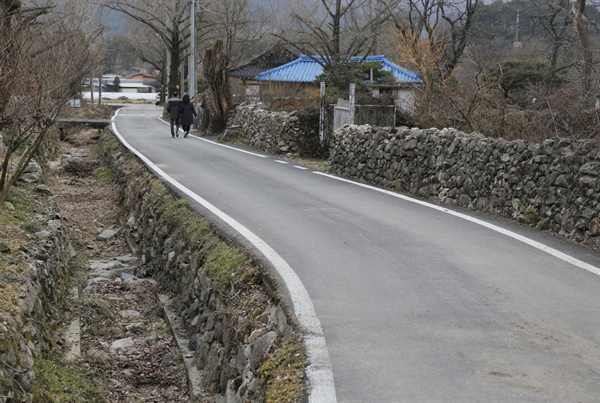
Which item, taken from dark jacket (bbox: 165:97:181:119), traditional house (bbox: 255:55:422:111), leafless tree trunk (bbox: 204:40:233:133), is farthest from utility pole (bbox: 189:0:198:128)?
dark jacket (bbox: 165:97:181:119)

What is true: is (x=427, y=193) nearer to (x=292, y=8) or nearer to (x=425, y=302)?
(x=425, y=302)

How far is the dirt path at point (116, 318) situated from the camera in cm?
841

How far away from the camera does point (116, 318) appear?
1064cm

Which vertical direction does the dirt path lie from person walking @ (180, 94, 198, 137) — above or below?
below

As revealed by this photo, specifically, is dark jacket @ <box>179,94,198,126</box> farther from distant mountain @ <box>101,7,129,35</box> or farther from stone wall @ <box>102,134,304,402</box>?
stone wall @ <box>102,134,304,402</box>

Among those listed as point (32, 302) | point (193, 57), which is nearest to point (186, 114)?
point (193, 57)

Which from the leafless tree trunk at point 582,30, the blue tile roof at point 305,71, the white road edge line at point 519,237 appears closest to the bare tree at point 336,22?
the blue tile roof at point 305,71

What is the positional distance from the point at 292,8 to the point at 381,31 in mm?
6465

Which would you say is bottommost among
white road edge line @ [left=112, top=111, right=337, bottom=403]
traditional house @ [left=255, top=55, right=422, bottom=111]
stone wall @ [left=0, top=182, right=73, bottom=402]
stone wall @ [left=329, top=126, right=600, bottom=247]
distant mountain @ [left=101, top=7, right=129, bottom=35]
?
stone wall @ [left=0, top=182, right=73, bottom=402]

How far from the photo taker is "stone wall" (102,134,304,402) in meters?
6.13

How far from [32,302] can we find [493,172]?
691 cm

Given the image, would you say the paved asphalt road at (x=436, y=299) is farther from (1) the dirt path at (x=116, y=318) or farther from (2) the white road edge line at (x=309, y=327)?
(1) the dirt path at (x=116, y=318)

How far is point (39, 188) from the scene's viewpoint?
15672 millimetres

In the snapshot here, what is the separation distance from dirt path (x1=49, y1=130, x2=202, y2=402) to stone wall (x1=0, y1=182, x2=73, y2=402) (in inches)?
15.4
